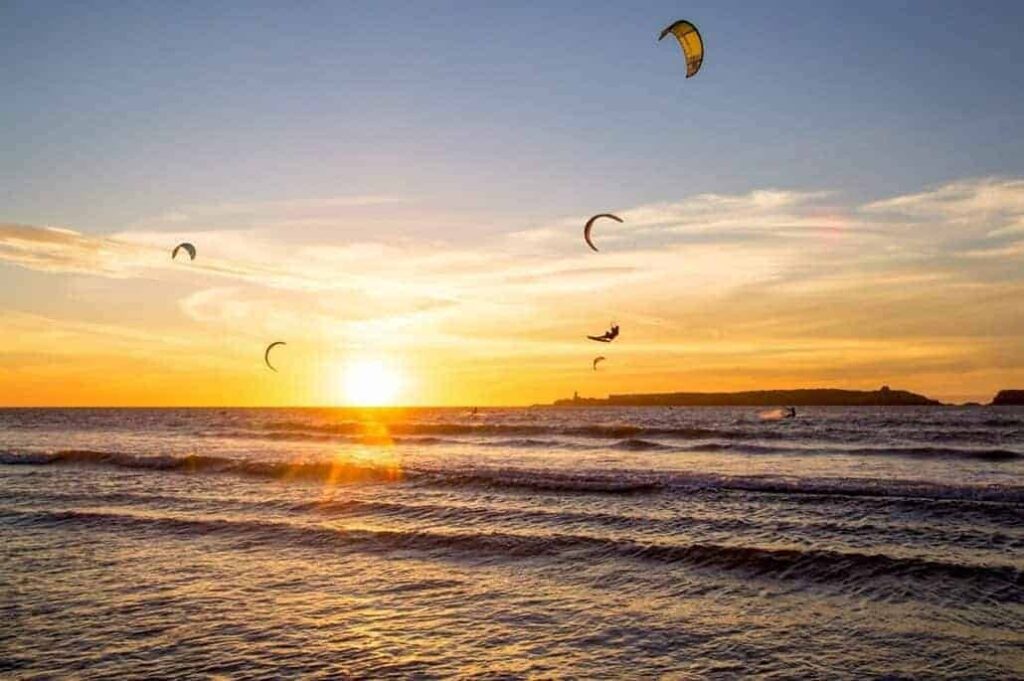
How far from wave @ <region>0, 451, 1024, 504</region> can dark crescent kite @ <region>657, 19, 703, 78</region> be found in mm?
12035

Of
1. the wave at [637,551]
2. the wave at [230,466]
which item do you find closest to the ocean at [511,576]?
the wave at [637,551]

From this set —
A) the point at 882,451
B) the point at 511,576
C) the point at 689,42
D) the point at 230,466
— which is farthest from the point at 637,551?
the point at 882,451

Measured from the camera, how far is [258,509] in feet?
61.6

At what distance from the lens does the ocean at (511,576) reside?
8094mm

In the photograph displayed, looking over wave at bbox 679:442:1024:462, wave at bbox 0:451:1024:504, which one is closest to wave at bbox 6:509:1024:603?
wave at bbox 0:451:1024:504

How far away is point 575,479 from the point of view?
24734 millimetres

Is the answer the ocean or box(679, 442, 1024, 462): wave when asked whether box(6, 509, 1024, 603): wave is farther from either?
box(679, 442, 1024, 462): wave

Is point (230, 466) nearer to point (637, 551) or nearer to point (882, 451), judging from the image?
point (637, 551)

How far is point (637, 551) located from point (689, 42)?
10.3m

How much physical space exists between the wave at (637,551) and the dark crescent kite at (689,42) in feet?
31.2

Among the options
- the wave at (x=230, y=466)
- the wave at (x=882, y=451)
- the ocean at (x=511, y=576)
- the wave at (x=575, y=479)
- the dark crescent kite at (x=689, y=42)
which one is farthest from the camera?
the wave at (x=882, y=451)

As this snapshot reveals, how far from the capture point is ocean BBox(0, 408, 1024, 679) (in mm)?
8094

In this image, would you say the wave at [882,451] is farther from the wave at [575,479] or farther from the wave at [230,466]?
the wave at [230,466]

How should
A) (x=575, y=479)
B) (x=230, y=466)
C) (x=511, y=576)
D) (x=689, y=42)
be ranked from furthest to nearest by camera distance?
(x=230, y=466)
(x=575, y=479)
(x=689, y=42)
(x=511, y=576)
